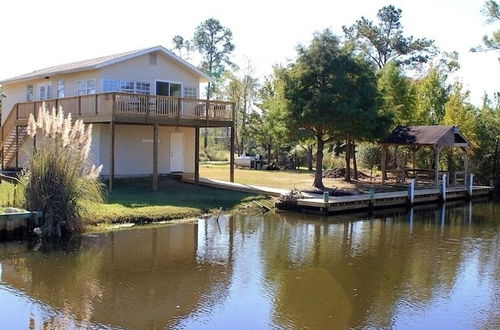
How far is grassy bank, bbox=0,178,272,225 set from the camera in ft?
62.0

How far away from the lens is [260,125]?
47125 mm

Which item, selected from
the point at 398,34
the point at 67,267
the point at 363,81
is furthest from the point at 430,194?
the point at 398,34

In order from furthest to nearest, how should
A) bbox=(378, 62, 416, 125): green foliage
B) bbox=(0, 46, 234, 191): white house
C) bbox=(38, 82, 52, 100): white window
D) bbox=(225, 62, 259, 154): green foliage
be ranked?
bbox=(225, 62, 259, 154): green foliage → bbox=(378, 62, 416, 125): green foliage → bbox=(38, 82, 52, 100): white window → bbox=(0, 46, 234, 191): white house

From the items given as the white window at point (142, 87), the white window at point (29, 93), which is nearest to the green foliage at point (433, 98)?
the white window at point (142, 87)

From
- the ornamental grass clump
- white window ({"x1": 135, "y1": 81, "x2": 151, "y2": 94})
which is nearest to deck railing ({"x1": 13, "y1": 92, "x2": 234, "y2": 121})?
white window ({"x1": 135, "y1": 81, "x2": 151, "y2": 94})

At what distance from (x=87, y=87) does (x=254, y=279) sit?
18.5 m

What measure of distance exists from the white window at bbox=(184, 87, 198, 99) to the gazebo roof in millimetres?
10802

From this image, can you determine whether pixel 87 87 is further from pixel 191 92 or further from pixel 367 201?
pixel 367 201

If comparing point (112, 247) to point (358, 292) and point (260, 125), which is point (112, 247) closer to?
point (358, 292)

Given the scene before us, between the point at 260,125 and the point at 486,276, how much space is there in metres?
34.2

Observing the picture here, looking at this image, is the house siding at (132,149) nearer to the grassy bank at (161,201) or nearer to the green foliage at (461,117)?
the grassy bank at (161,201)

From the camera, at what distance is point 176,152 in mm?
29891

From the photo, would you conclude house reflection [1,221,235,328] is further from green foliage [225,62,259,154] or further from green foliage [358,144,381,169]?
green foliage [225,62,259,154]

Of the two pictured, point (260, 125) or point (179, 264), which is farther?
point (260, 125)
